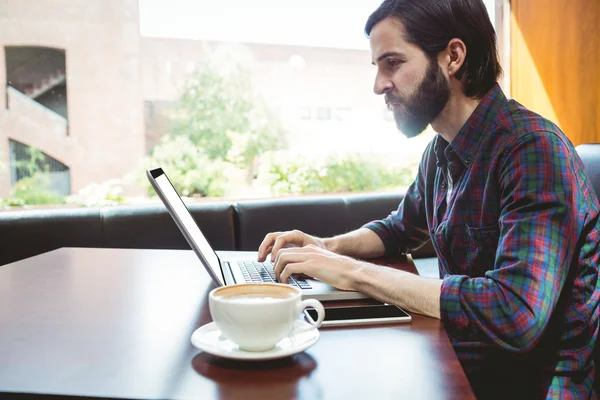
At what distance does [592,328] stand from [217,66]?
2.42 meters

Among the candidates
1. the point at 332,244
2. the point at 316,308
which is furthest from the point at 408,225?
the point at 316,308

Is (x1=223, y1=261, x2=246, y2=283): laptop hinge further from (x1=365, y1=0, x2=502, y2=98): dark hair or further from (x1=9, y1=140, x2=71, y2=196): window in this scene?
(x1=9, y1=140, x2=71, y2=196): window

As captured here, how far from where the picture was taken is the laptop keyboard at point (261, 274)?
49.3 inches

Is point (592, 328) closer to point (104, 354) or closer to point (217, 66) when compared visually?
point (104, 354)

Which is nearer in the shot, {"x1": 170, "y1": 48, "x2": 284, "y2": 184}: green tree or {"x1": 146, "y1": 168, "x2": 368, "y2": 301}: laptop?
{"x1": 146, "y1": 168, "x2": 368, "y2": 301}: laptop

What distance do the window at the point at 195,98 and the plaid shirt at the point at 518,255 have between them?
1944 millimetres

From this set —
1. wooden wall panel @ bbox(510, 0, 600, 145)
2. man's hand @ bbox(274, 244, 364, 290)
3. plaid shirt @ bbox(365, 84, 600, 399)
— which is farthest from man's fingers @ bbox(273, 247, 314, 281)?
wooden wall panel @ bbox(510, 0, 600, 145)

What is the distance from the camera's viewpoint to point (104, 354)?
860mm

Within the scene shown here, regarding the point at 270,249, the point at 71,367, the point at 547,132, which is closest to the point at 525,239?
the point at 547,132

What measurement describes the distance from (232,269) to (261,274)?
0.40 feet

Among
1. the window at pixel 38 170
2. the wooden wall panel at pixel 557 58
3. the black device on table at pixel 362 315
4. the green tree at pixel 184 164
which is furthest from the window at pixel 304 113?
the black device on table at pixel 362 315

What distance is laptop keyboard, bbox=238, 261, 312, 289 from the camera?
1252 millimetres

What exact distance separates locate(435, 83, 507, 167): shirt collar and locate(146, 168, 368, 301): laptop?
1.30 ft

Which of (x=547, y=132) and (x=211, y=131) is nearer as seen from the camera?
(x=547, y=132)
